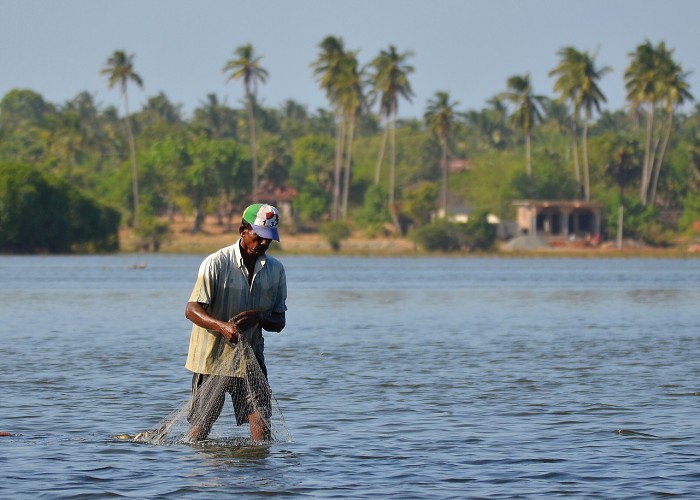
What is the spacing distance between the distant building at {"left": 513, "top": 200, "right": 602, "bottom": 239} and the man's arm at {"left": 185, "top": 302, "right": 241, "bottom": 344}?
372 feet

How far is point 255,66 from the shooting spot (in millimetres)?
124312

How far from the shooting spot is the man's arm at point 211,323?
10680mm

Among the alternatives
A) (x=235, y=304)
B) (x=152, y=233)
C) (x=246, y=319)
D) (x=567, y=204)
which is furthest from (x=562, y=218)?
(x=246, y=319)

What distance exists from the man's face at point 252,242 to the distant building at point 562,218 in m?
113

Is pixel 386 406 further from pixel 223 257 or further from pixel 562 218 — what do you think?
pixel 562 218

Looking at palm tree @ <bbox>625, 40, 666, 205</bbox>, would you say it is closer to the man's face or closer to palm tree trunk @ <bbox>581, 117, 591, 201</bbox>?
palm tree trunk @ <bbox>581, 117, 591, 201</bbox>

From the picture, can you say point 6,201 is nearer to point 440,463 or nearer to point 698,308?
point 698,308

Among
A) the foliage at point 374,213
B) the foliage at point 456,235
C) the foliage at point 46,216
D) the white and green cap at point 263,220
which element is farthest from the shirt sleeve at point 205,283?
the foliage at point 374,213

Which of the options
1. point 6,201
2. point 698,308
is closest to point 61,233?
point 6,201

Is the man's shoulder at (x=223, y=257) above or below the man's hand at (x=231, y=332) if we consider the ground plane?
above

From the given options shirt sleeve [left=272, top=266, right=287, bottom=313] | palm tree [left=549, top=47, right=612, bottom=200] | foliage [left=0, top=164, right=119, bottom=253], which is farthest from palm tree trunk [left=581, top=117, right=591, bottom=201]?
shirt sleeve [left=272, top=266, right=287, bottom=313]

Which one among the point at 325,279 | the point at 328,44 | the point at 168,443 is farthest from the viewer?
the point at 328,44

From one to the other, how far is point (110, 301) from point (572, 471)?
116 feet

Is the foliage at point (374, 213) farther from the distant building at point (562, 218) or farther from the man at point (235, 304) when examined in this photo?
the man at point (235, 304)
